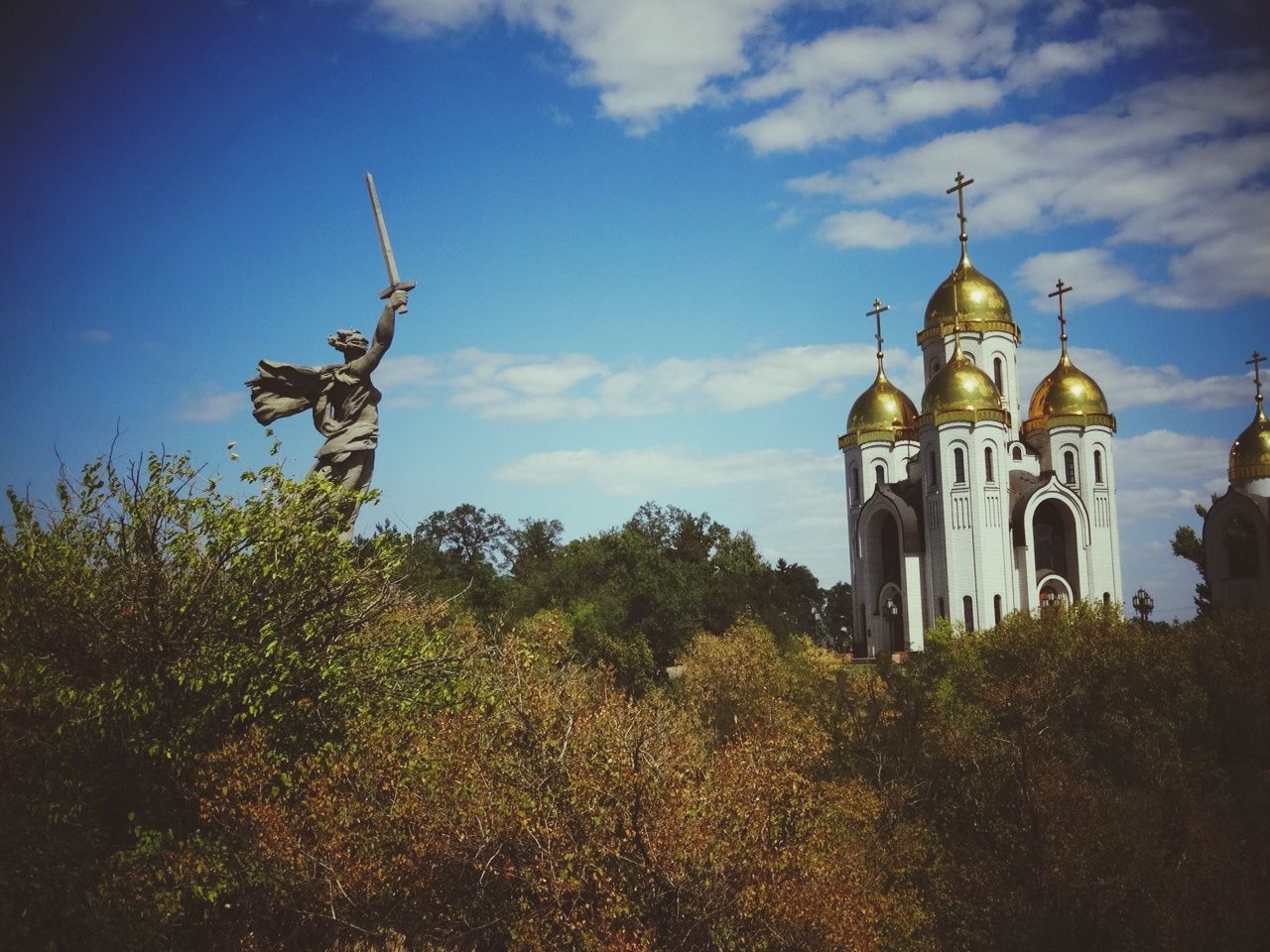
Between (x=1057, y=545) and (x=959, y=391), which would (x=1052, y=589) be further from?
(x=959, y=391)

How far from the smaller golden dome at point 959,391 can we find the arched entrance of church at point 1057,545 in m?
5.36

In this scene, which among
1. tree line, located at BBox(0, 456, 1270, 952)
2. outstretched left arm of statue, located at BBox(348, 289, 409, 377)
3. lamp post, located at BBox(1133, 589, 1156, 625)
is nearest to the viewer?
tree line, located at BBox(0, 456, 1270, 952)

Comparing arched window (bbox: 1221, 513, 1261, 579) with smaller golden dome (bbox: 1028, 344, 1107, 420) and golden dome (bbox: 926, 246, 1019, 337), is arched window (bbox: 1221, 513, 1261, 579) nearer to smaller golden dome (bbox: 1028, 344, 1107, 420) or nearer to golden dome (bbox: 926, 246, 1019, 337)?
smaller golden dome (bbox: 1028, 344, 1107, 420)

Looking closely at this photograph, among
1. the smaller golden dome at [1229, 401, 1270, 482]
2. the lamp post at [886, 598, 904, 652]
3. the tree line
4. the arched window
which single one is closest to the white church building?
the lamp post at [886, 598, 904, 652]

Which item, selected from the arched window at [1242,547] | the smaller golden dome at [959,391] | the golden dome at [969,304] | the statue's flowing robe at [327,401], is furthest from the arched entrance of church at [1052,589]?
the statue's flowing robe at [327,401]

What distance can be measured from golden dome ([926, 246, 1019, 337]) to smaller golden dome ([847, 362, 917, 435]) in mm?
3324

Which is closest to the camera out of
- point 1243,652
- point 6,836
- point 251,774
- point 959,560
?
point 6,836

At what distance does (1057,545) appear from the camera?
46.5 m

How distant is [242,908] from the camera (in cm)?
1095

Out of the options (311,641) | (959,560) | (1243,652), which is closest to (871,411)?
(959,560)

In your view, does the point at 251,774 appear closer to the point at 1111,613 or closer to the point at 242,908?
the point at 242,908

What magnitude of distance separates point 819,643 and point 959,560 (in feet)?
102

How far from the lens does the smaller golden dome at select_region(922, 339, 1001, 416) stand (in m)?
44.4

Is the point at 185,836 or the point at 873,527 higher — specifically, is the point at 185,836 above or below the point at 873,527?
below
